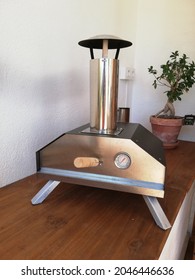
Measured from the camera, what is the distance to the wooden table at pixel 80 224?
425mm

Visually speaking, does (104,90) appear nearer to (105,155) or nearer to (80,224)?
(105,155)

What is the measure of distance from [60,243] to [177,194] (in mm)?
388

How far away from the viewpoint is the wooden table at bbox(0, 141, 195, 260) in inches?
16.7

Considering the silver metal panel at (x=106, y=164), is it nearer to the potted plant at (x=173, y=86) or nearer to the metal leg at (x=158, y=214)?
the metal leg at (x=158, y=214)

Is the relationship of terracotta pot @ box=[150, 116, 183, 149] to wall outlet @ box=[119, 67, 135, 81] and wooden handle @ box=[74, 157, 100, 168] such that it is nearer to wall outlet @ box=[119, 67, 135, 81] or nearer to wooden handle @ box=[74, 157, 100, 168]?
wall outlet @ box=[119, 67, 135, 81]

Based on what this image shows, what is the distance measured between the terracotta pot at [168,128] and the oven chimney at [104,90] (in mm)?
611

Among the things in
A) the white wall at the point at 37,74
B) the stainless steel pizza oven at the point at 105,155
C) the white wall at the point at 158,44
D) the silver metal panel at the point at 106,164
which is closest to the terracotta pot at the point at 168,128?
the white wall at the point at 158,44

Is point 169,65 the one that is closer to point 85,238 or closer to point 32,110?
point 32,110

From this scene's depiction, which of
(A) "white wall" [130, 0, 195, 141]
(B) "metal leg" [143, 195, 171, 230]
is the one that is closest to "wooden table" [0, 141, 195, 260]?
(B) "metal leg" [143, 195, 171, 230]

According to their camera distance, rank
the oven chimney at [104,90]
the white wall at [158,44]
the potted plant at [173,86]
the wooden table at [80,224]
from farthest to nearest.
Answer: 1. the white wall at [158,44]
2. the potted plant at [173,86]
3. the oven chimney at [104,90]
4. the wooden table at [80,224]

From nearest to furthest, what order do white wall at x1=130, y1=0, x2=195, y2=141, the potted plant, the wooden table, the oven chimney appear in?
the wooden table, the oven chimney, the potted plant, white wall at x1=130, y1=0, x2=195, y2=141

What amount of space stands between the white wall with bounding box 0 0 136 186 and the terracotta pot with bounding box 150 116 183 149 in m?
0.42

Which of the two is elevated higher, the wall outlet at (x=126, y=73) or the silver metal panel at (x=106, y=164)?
the wall outlet at (x=126, y=73)

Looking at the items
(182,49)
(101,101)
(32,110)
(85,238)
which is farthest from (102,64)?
(182,49)
